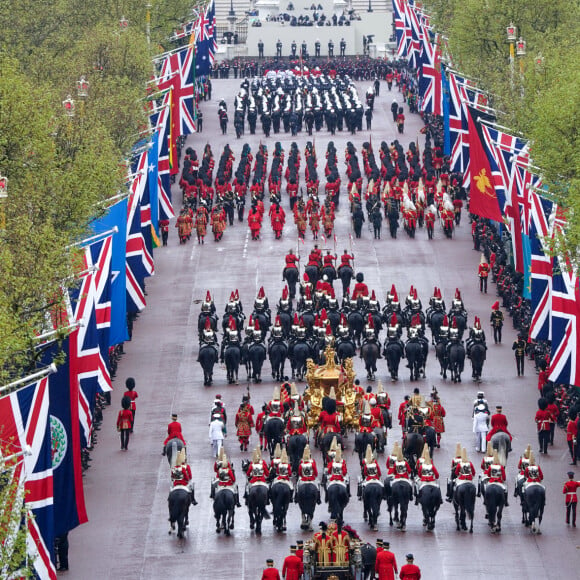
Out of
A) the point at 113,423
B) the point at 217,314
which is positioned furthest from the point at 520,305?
the point at 113,423

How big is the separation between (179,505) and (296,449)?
4583mm

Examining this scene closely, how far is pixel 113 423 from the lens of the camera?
171 ft

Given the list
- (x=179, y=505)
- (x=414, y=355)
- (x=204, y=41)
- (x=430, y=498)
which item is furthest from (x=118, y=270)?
(x=204, y=41)

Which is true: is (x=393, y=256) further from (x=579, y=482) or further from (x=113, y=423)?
(x=579, y=482)

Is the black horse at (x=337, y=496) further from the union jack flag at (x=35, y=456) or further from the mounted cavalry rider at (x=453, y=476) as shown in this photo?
the union jack flag at (x=35, y=456)

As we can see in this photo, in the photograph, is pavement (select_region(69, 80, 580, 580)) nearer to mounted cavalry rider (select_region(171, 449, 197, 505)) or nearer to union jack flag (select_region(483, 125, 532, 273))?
mounted cavalry rider (select_region(171, 449, 197, 505))

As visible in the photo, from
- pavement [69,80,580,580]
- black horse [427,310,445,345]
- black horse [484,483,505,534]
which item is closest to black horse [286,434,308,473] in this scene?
pavement [69,80,580,580]

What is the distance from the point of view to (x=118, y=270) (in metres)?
51.1

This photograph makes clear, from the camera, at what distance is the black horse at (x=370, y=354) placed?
181 ft

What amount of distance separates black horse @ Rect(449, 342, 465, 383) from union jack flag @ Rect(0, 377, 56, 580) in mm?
20797

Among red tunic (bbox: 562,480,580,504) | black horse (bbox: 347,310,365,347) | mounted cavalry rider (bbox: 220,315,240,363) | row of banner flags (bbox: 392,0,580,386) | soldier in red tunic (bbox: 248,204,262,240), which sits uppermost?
row of banner flags (bbox: 392,0,580,386)

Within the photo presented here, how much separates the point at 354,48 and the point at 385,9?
3188 cm

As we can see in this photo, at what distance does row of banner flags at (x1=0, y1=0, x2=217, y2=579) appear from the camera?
3428cm

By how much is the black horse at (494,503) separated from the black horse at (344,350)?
40.8 feet
